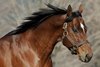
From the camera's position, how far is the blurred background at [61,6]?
887 cm

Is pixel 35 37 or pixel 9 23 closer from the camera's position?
pixel 35 37

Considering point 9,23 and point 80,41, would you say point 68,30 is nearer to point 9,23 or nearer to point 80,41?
point 80,41

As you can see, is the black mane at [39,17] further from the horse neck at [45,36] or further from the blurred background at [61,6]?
the blurred background at [61,6]

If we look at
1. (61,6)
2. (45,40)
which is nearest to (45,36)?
(45,40)

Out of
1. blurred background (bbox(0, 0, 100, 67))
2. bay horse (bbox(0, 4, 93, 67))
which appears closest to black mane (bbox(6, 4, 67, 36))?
bay horse (bbox(0, 4, 93, 67))

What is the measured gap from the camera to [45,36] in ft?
15.5

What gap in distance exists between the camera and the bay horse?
4.61 meters

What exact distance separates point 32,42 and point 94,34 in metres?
4.66

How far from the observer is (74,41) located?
182 inches

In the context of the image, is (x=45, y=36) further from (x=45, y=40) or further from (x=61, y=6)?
(x=61, y=6)

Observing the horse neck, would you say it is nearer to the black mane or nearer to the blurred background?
the black mane

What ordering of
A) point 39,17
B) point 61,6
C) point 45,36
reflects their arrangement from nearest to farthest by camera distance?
point 45,36
point 39,17
point 61,6

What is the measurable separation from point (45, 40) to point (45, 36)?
0.05 m

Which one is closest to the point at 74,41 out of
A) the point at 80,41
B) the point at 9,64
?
the point at 80,41
